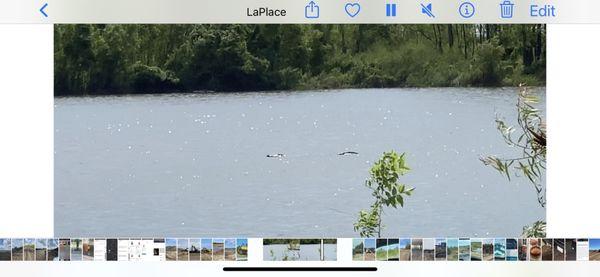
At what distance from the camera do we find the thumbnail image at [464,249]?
353 centimetres

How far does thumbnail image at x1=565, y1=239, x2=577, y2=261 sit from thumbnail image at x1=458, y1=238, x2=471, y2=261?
39 centimetres

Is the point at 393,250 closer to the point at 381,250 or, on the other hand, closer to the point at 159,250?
the point at 381,250

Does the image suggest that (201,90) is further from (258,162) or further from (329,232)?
(329,232)

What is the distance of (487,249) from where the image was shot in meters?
3.55

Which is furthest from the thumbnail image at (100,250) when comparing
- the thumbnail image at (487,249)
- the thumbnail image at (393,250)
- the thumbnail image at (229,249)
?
the thumbnail image at (487,249)

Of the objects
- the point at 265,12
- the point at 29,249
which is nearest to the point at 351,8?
the point at 265,12

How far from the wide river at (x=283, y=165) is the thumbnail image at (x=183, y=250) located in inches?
3.0

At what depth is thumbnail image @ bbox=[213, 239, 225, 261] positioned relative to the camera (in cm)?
352

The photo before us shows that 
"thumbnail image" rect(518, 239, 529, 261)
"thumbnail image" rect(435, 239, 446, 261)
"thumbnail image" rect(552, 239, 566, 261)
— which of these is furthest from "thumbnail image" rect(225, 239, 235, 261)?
"thumbnail image" rect(552, 239, 566, 261)

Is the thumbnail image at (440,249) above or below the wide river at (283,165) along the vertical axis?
below

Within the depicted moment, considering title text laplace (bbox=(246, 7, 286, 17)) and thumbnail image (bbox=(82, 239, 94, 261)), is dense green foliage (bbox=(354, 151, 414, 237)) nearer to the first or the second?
title text laplace (bbox=(246, 7, 286, 17))

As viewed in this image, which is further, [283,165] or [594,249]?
[283,165]

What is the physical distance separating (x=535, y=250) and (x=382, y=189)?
0.67 meters

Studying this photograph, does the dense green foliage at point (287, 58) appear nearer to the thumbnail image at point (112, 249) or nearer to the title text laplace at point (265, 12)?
the title text laplace at point (265, 12)
